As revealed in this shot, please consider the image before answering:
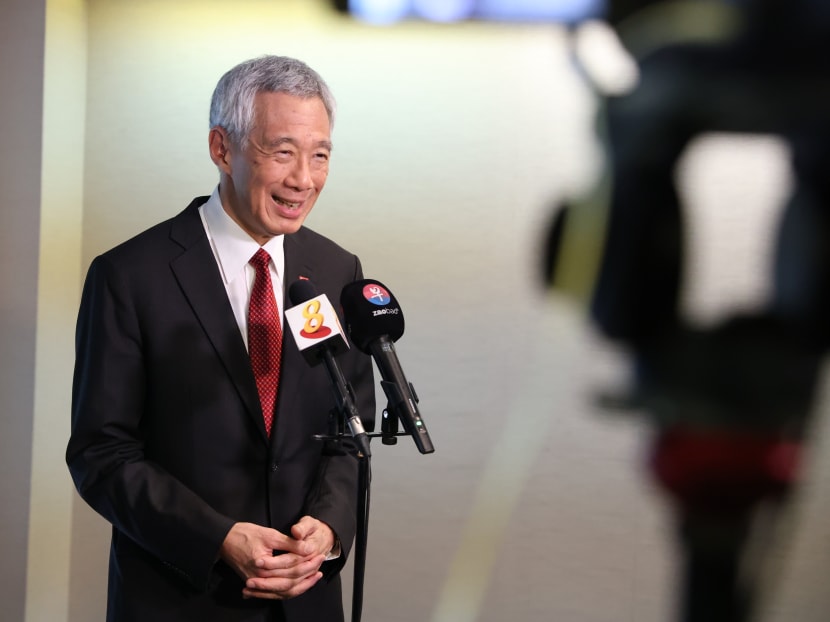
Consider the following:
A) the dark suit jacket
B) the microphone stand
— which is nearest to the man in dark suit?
the dark suit jacket

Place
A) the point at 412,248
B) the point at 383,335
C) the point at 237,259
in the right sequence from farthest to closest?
the point at 412,248 → the point at 237,259 → the point at 383,335

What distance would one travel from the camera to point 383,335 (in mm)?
1347

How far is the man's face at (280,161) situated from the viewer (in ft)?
5.43

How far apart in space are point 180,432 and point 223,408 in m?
0.08

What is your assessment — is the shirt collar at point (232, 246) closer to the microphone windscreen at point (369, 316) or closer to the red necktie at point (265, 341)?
the red necktie at point (265, 341)

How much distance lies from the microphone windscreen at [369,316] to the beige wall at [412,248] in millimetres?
1531

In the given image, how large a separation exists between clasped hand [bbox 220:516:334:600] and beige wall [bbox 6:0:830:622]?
1.42 m

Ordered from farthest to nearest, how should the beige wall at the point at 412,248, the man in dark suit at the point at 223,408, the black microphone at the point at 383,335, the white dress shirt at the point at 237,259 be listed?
the beige wall at the point at 412,248, the white dress shirt at the point at 237,259, the man in dark suit at the point at 223,408, the black microphone at the point at 383,335

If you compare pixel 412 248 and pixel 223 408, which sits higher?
pixel 412 248

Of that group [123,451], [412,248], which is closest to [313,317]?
[123,451]

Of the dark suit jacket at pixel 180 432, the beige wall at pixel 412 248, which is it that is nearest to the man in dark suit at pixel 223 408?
the dark suit jacket at pixel 180 432

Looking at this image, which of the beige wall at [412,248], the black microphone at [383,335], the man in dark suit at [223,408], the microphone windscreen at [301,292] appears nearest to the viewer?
the black microphone at [383,335]

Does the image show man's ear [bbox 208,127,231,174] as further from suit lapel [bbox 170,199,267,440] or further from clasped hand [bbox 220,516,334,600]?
clasped hand [bbox 220,516,334,600]

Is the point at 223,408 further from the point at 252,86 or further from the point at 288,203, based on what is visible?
the point at 252,86
